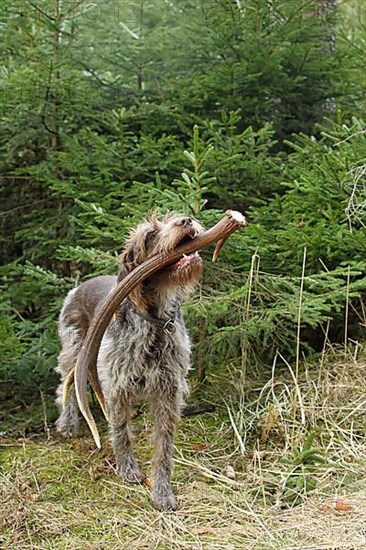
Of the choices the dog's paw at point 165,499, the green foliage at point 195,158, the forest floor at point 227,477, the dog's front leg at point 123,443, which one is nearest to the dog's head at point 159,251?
the dog's front leg at point 123,443

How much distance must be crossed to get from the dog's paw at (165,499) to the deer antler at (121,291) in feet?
2.34

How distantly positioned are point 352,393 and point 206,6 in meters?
3.95

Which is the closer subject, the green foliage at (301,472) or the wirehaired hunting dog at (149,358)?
the wirehaired hunting dog at (149,358)

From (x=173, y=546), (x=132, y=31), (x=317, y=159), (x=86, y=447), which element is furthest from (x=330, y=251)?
(x=132, y=31)

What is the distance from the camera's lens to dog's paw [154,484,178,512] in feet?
14.4

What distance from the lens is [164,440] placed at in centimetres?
459

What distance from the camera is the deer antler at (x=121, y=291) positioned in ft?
12.7

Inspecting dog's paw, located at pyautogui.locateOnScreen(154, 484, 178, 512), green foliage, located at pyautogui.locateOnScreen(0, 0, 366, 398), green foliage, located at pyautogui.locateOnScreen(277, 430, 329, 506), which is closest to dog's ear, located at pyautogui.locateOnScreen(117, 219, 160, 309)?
green foliage, located at pyautogui.locateOnScreen(0, 0, 366, 398)

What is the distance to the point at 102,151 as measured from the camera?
6410 mm

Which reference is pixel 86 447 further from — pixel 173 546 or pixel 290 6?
pixel 290 6

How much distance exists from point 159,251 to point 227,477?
5.78ft

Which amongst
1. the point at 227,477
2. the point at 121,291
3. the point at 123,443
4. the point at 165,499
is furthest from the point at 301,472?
the point at 121,291

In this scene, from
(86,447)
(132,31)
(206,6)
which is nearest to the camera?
(86,447)

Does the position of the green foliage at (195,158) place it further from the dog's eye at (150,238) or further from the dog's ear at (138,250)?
the dog's eye at (150,238)
